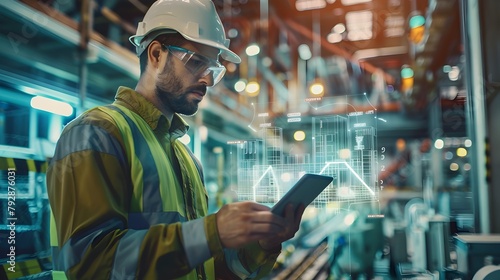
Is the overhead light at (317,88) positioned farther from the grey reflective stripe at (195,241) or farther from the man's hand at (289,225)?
the grey reflective stripe at (195,241)

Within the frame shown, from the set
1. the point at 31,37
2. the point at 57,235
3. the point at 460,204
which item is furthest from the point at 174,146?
the point at 460,204

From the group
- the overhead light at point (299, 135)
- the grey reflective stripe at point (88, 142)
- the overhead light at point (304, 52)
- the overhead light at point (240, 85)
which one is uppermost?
the overhead light at point (304, 52)

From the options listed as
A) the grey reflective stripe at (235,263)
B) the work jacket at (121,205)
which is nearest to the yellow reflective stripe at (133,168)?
the work jacket at (121,205)

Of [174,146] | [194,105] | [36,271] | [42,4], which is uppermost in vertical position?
[42,4]

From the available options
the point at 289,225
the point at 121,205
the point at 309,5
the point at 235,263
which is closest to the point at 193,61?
the point at 121,205

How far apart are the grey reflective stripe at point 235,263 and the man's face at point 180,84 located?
57cm

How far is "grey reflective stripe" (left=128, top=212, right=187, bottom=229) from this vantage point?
1.38m

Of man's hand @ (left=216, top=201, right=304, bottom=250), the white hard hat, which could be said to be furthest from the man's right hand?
the white hard hat

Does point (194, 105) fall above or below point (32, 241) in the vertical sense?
above

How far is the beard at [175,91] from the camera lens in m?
1.55

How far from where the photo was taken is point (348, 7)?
7.73ft

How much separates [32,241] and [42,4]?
4.02 feet

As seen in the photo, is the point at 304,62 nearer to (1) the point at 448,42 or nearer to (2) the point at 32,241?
(1) the point at 448,42

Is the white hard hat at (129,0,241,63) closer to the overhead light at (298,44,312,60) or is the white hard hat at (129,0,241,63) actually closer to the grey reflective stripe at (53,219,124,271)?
the grey reflective stripe at (53,219,124,271)
